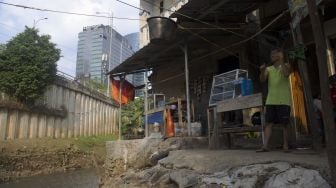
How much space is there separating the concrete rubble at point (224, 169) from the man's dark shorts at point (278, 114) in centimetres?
53

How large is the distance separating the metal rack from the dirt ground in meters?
8.43

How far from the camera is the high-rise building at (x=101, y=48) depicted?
99.5ft

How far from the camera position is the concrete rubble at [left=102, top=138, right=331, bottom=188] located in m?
3.79

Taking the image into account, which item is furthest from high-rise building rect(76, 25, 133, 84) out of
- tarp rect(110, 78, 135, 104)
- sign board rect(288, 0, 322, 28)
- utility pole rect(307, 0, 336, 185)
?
utility pole rect(307, 0, 336, 185)

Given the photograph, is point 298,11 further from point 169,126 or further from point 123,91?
point 123,91

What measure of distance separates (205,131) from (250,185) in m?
5.39

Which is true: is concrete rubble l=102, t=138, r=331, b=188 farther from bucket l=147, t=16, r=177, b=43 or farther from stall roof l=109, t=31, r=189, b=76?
stall roof l=109, t=31, r=189, b=76

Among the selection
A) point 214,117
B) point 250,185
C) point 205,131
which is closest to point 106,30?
point 205,131

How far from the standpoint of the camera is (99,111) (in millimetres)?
27047

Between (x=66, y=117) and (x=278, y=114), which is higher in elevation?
(x=66, y=117)

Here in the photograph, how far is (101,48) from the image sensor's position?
31266mm

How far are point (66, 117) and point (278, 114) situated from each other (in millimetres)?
18971

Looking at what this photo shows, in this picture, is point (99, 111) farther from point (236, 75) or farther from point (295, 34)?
point (295, 34)

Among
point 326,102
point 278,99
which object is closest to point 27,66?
point 278,99
